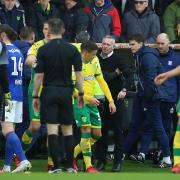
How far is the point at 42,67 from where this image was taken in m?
13.0

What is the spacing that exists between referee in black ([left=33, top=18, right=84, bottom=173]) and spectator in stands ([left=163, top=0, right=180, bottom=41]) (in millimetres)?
5056

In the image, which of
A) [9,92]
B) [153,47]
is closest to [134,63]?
[153,47]

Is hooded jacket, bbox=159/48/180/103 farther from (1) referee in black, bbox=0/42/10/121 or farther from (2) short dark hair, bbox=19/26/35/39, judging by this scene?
(1) referee in black, bbox=0/42/10/121

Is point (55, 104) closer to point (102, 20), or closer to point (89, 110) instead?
point (89, 110)

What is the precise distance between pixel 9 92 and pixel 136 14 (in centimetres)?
465

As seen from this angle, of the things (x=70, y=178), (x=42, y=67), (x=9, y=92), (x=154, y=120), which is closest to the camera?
(x=70, y=178)

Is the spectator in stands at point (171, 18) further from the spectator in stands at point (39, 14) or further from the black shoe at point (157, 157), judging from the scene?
the black shoe at point (157, 157)

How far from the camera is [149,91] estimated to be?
16016 millimetres

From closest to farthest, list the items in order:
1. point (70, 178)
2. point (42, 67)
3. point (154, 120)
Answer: point (70, 178) → point (42, 67) → point (154, 120)

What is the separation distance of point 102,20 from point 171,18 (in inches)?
55.7

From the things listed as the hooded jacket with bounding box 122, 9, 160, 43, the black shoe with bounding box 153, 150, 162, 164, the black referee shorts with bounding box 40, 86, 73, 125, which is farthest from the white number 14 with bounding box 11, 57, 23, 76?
the hooded jacket with bounding box 122, 9, 160, 43

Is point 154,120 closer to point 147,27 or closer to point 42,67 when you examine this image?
point 147,27

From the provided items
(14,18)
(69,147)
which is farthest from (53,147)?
(14,18)

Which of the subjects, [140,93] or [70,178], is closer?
[70,178]
